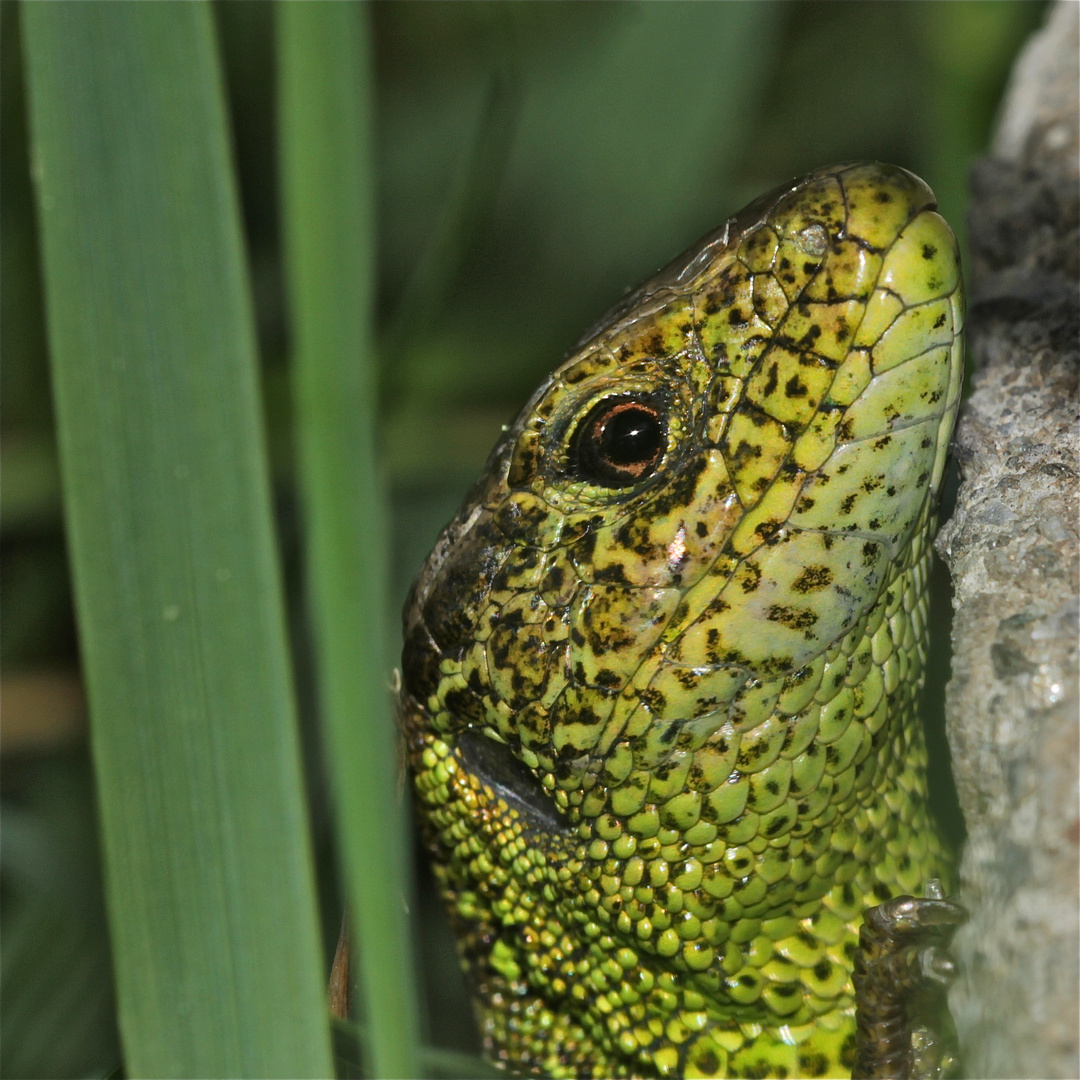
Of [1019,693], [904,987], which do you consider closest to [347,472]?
[1019,693]

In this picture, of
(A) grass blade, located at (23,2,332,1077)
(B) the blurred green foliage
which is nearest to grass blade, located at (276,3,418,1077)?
(A) grass blade, located at (23,2,332,1077)

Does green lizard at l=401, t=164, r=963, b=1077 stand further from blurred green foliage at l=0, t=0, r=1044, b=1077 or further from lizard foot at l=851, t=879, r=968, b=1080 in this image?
blurred green foliage at l=0, t=0, r=1044, b=1077

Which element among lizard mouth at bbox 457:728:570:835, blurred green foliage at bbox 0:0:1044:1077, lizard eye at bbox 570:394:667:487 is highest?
blurred green foliage at bbox 0:0:1044:1077

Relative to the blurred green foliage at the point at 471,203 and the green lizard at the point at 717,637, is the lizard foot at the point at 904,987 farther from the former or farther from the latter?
the blurred green foliage at the point at 471,203

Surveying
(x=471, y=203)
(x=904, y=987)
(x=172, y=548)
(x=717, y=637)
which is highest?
(x=471, y=203)

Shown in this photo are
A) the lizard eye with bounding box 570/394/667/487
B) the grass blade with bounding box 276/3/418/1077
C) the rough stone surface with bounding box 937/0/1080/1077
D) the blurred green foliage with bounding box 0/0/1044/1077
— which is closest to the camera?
the rough stone surface with bounding box 937/0/1080/1077

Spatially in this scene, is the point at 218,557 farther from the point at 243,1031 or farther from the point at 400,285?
the point at 400,285

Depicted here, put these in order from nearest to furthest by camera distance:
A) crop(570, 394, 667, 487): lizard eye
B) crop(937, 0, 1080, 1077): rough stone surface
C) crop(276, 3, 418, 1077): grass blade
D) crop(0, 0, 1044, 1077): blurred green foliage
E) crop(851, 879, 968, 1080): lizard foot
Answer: crop(937, 0, 1080, 1077): rough stone surface
crop(276, 3, 418, 1077): grass blade
crop(851, 879, 968, 1080): lizard foot
crop(570, 394, 667, 487): lizard eye
crop(0, 0, 1044, 1077): blurred green foliage

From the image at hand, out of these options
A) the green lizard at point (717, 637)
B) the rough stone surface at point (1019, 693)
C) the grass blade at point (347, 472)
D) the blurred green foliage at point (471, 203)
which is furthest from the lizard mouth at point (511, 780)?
the blurred green foliage at point (471, 203)

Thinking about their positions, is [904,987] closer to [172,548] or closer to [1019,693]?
[1019,693]
